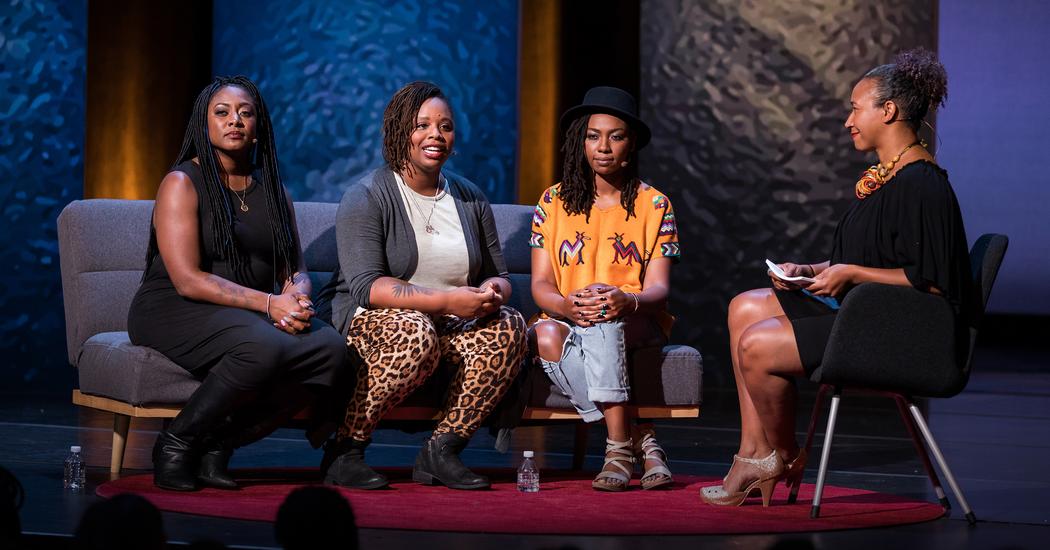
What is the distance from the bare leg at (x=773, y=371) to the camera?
3309 millimetres

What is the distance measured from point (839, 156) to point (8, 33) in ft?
15.3

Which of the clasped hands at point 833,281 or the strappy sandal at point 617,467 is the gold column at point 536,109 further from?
the clasped hands at point 833,281

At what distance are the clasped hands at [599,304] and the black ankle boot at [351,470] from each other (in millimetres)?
748

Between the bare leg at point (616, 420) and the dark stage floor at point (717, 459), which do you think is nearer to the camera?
the dark stage floor at point (717, 459)

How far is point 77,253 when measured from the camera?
4.12 m

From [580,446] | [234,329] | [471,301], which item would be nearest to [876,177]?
[471,301]

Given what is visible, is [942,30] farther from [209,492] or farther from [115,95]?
[209,492]

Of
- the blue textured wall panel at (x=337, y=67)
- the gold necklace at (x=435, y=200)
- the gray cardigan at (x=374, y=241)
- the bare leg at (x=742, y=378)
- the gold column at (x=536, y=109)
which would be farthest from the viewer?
the gold column at (x=536, y=109)

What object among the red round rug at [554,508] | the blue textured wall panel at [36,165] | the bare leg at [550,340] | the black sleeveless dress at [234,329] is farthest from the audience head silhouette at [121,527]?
the blue textured wall panel at [36,165]

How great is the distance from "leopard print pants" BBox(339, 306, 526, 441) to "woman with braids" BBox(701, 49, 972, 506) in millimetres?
688

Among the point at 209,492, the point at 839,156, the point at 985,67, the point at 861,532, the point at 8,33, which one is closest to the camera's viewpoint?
the point at 861,532

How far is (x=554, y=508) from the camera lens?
10.9 ft

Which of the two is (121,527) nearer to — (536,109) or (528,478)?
(528,478)

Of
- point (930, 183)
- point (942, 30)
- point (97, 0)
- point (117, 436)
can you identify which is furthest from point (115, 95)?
point (942, 30)
